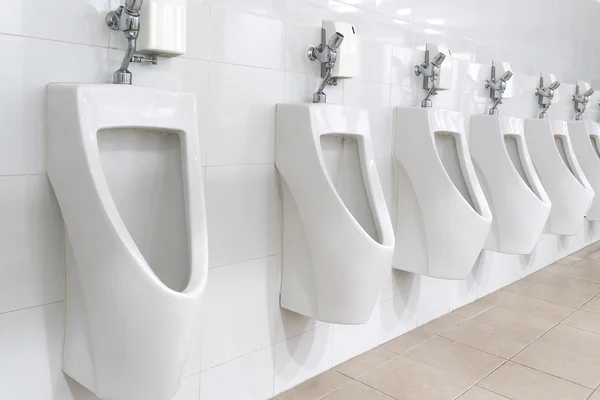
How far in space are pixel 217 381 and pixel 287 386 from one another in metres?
0.35

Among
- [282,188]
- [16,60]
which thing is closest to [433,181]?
[282,188]

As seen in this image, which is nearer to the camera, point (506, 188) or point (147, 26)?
point (147, 26)

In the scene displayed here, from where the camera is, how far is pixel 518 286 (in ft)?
11.9

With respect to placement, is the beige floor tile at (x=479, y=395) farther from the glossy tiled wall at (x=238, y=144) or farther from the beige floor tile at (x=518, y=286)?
the beige floor tile at (x=518, y=286)

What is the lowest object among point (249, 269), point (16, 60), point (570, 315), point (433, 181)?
point (570, 315)

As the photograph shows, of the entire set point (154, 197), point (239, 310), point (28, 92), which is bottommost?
point (239, 310)

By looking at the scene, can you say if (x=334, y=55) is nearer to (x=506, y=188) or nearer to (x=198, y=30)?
(x=198, y=30)

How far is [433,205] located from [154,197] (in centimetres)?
125

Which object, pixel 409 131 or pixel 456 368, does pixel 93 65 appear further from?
pixel 456 368

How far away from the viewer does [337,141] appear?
208 cm

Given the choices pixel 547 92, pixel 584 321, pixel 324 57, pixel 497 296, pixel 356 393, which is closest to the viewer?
pixel 324 57

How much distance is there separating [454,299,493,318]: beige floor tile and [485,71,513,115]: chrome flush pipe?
1032mm

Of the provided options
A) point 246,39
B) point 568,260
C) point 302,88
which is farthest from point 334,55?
point 568,260

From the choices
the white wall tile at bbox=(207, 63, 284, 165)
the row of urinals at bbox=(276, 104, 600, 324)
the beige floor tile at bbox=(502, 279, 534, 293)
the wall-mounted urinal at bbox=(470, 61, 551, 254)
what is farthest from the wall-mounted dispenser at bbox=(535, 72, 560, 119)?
the white wall tile at bbox=(207, 63, 284, 165)
